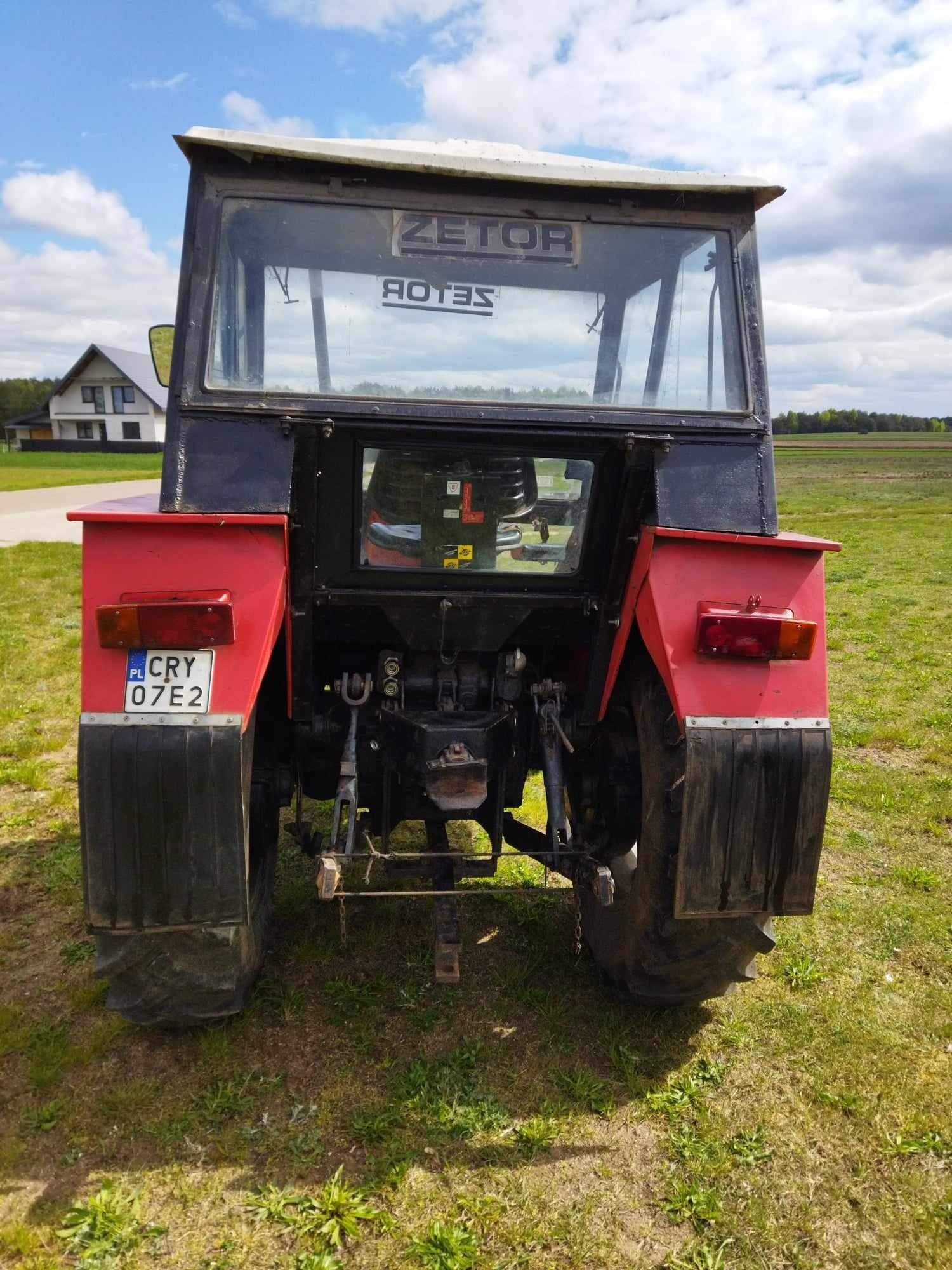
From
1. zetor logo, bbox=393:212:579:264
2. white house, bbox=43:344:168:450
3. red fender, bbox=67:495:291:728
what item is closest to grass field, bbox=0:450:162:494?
white house, bbox=43:344:168:450

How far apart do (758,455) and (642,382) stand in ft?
1.46

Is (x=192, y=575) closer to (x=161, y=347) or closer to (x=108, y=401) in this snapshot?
(x=161, y=347)

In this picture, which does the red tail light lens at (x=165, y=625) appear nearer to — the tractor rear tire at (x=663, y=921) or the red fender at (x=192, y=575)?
the red fender at (x=192, y=575)

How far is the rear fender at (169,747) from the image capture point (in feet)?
7.54

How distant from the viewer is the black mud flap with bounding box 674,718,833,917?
243cm

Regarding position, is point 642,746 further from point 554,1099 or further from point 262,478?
point 262,478

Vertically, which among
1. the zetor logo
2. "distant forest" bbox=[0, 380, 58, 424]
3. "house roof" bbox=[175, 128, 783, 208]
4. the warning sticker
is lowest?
the warning sticker

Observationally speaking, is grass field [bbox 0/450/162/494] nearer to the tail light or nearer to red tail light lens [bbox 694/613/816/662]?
the tail light

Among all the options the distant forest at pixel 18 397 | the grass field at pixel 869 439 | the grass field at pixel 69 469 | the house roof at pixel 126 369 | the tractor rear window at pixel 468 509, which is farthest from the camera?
the distant forest at pixel 18 397

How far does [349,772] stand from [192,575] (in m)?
0.84

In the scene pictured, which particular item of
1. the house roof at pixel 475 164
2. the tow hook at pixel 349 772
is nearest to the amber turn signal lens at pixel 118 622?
the tow hook at pixel 349 772

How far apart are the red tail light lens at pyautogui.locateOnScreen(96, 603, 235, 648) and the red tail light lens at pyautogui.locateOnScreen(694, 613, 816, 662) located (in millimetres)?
1270

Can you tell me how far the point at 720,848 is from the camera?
246 centimetres

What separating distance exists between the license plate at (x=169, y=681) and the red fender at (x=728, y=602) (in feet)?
4.02
